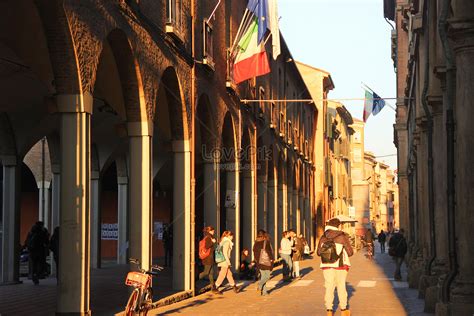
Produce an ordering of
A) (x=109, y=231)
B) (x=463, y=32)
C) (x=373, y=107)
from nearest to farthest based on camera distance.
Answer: (x=463, y=32) < (x=373, y=107) < (x=109, y=231)

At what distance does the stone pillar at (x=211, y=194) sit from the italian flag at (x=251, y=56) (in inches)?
101

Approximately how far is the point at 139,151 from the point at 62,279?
4.55 metres

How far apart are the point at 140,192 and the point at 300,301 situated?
460 cm

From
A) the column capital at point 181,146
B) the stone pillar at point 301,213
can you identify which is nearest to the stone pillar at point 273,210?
the stone pillar at point 301,213

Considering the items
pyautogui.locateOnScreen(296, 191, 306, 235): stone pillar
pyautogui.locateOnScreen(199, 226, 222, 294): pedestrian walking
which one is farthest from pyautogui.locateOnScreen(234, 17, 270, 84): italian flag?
pyautogui.locateOnScreen(296, 191, 306, 235): stone pillar

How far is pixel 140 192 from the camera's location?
16609 mm

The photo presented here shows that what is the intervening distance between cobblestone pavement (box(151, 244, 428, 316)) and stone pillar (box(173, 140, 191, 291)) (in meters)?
0.65

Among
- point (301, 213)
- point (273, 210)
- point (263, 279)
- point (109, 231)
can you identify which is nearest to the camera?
point (263, 279)

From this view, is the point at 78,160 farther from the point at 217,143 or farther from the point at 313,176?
the point at 313,176

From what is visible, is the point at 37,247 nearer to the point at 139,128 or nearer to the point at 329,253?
the point at 139,128

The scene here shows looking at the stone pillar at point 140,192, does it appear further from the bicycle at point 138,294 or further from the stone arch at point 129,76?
the bicycle at point 138,294

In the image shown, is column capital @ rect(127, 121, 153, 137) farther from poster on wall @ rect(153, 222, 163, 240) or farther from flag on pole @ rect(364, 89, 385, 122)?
poster on wall @ rect(153, 222, 163, 240)

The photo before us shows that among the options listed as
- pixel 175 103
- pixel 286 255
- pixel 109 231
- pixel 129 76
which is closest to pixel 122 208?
pixel 109 231

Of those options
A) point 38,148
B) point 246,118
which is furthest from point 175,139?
point 38,148
